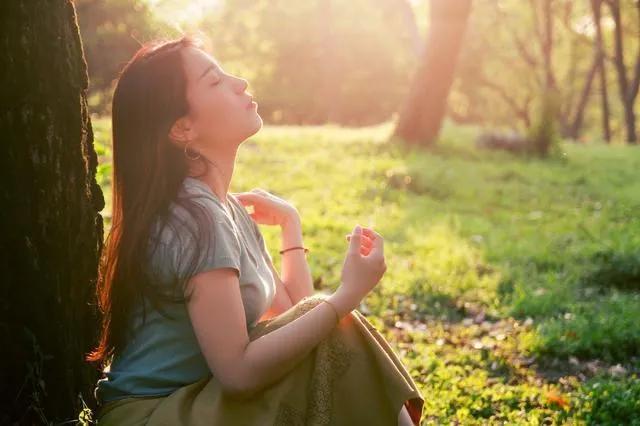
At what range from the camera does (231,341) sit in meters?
2.46

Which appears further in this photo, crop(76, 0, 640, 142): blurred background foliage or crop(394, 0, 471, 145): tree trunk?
crop(76, 0, 640, 142): blurred background foliage

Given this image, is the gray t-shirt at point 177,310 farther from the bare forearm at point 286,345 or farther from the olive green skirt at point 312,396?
the bare forearm at point 286,345

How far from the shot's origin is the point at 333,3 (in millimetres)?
42812

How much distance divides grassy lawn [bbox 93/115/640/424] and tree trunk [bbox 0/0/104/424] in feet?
6.11

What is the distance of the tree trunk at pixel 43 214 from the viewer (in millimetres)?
2406

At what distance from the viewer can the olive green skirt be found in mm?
2490

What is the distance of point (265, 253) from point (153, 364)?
0.71 m

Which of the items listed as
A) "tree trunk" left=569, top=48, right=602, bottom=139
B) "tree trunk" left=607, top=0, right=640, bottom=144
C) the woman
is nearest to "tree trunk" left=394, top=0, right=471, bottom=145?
"tree trunk" left=607, top=0, right=640, bottom=144

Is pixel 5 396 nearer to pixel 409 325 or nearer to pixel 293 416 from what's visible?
pixel 293 416

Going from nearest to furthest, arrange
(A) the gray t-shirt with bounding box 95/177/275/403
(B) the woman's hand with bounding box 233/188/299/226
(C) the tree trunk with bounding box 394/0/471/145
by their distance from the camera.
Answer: (A) the gray t-shirt with bounding box 95/177/275/403
(B) the woman's hand with bounding box 233/188/299/226
(C) the tree trunk with bounding box 394/0/471/145

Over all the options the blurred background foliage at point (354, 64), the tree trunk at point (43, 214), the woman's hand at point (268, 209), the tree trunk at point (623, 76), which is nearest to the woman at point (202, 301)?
the tree trunk at point (43, 214)

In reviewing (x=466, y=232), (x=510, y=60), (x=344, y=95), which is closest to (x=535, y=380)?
(x=466, y=232)

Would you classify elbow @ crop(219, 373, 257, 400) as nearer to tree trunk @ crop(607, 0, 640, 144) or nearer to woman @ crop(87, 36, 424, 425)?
woman @ crop(87, 36, 424, 425)

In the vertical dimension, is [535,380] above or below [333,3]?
below
